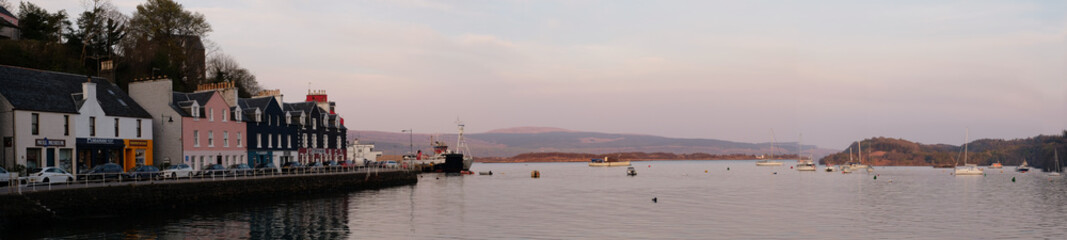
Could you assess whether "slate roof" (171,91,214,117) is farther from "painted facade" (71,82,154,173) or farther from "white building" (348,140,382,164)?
"white building" (348,140,382,164)

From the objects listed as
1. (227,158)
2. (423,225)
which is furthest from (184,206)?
(227,158)

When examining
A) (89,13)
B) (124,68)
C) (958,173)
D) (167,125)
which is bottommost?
(958,173)

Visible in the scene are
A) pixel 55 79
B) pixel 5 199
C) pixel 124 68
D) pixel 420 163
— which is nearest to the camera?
pixel 5 199

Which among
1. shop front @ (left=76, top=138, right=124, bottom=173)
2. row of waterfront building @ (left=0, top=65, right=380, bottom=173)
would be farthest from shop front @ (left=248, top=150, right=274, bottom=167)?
shop front @ (left=76, top=138, right=124, bottom=173)

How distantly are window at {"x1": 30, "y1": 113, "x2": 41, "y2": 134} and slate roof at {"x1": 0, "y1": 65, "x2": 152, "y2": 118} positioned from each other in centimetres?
51

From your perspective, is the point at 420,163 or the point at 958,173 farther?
the point at 958,173

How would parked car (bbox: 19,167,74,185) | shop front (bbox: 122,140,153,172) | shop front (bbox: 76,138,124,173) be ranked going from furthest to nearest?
shop front (bbox: 122,140,153,172), shop front (bbox: 76,138,124,173), parked car (bbox: 19,167,74,185)

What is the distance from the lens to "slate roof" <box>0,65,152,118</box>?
51938 millimetres

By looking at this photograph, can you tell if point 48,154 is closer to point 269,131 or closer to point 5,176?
point 5,176

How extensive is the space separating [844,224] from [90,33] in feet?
278

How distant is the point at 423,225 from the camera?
141 ft

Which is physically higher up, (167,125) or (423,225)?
(167,125)

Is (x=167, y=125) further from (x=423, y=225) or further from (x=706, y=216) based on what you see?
(x=706, y=216)

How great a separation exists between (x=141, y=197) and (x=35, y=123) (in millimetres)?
13248
